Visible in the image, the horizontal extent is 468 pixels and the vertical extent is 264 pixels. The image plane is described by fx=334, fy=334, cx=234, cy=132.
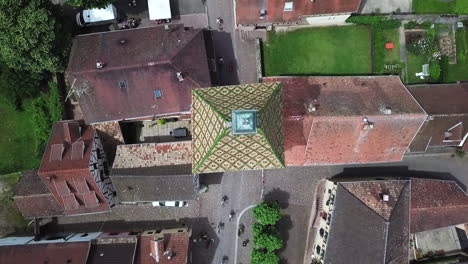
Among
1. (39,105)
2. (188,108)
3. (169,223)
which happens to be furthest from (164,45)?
(169,223)

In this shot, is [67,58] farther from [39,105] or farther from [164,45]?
[164,45]

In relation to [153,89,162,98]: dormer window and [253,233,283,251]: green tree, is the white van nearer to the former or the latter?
[153,89,162,98]: dormer window

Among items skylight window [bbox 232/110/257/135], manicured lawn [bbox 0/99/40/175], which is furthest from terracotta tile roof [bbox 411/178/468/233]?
manicured lawn [bbox 0/99/40/175]

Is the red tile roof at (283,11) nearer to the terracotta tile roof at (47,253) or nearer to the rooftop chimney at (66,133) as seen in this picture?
the rooftop chimney at (66,133)

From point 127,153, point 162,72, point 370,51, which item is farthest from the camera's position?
point 370,51

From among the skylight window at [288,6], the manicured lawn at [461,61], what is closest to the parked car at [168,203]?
the skylight window at [288,6]
